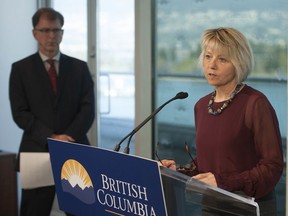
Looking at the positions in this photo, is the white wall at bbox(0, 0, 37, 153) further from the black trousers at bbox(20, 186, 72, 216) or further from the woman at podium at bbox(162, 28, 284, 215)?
the woman at podium at bbox(162, 28, 284, 215)

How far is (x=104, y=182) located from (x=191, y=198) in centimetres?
26

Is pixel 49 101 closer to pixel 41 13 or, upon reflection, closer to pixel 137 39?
pixel 41 13

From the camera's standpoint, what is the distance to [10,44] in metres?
4.69

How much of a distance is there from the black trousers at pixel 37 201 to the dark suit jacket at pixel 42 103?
0.23 metres

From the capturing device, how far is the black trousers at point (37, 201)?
9.89 ft

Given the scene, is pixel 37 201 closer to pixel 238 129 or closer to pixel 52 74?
pixel 52 74

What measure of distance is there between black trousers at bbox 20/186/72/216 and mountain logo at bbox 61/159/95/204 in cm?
136

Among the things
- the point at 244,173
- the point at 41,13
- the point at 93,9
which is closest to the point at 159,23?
the point at 93,9

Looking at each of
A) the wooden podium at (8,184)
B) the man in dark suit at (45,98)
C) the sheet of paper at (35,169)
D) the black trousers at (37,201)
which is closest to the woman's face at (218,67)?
the sheet of paper at (35,169)

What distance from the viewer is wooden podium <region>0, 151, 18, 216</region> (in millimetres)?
3986

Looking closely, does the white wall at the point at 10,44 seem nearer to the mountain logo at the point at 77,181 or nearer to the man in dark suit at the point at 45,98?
the man in dark suit at the point at 45,98

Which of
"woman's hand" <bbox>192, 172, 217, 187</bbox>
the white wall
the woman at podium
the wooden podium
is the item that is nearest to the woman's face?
the woman at podium

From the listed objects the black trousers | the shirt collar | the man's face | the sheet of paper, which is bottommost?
the black trousers

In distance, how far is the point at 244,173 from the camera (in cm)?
165
